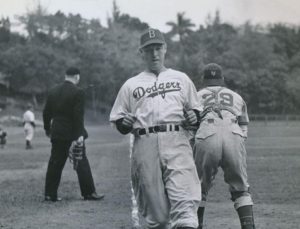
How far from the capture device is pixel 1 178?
16.0 m

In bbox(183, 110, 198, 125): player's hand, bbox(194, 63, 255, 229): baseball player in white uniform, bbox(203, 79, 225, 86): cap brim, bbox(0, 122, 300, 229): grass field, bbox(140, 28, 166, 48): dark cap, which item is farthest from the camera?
bbox(0, 122, 300, 229): grass field

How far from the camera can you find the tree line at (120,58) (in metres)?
81.4

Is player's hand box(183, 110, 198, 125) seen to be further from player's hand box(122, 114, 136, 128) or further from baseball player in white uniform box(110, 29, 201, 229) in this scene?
player's hand box(122, 114, 136, 128)

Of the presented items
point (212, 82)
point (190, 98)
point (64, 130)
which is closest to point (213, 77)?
point (212, 82)

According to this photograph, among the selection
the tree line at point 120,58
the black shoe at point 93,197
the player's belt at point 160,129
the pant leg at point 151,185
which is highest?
the tree line at point 120,58

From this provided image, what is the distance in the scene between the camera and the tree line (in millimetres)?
81438

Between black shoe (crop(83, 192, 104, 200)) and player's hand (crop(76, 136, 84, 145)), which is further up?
player's hand (crop(76, 136, 84, 145))

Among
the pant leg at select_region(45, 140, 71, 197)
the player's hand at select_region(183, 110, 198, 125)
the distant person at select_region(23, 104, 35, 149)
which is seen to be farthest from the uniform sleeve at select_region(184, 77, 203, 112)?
the distant person at select_region(23, 104, 35, 149)

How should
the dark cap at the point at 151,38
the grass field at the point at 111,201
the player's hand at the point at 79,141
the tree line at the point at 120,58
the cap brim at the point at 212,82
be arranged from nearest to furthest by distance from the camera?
the dark cap at the point at 151,38 < the cap brim at the point at 212,82 < the grass field at the point at 111,201 < the player's hand at the point at 79,141 < the tree line at the point at 120,58

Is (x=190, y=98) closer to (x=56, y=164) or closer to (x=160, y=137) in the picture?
(x=160, y=137)

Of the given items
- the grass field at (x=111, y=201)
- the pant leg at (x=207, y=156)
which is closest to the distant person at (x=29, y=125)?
the grass field at (x=111, y=201)

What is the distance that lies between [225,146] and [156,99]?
1831 millimetres

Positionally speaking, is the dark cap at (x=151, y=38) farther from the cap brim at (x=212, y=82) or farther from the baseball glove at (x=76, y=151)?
the baseball glove at (x=76, y=151)

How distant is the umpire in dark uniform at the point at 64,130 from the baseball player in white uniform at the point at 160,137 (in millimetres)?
5714
